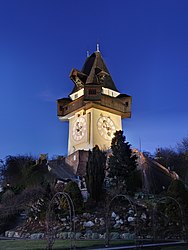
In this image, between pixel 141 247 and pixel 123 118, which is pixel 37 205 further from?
pixel 123 118

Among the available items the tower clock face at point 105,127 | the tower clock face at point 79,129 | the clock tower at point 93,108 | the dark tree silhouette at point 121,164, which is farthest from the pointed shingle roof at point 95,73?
the dark tree silhouette at point 121,164

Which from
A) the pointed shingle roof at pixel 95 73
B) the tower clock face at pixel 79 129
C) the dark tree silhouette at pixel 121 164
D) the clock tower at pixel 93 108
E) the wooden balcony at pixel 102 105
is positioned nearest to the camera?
the dark tree silhouette at pixel 121 164

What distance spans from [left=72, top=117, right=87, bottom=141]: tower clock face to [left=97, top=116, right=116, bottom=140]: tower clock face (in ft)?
6.46

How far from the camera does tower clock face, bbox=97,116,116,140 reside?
141 feet

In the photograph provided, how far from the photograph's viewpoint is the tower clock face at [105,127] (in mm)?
42969

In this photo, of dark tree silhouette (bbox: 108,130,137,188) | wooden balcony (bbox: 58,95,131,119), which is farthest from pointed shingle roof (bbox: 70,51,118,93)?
dark tree silhouette (bbox: 108,130,137,188)

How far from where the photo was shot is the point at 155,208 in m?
19.0

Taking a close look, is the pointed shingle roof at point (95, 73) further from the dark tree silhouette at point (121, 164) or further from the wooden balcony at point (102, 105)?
the dark tree silhouette at point (121, 164)

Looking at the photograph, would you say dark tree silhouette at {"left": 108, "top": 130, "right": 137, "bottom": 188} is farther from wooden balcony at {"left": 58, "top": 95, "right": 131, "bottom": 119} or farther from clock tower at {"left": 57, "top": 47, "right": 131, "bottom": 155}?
wooden balcony at {"left": 58, "top": 95, "right": 131, "bottom": 119}

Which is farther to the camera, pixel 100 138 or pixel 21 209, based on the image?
pixel 100 138

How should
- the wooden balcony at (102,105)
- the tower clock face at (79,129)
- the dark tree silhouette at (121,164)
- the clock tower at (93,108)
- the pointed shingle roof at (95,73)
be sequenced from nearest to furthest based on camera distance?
the dark tree silhouette at (121,164), the clock tower at (93,108), the wooden balcony at (102,105), the tower clock face at (79,129), the pointed shingle roof at (95,73)

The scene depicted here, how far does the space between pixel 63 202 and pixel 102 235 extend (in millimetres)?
5555

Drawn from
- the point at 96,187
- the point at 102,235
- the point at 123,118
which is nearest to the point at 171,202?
the point at 102,235

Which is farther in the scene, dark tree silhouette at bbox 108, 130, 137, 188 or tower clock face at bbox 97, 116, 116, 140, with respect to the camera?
tower clock face at bbox 97, 116, 116, 140
